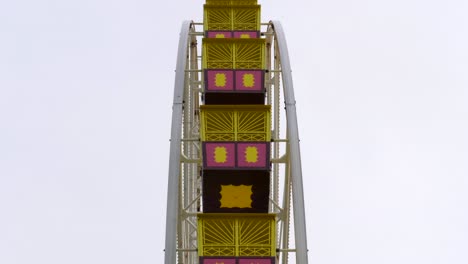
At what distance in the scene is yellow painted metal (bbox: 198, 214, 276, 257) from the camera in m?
20.1

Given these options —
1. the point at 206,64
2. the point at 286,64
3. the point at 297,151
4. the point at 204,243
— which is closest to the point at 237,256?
the point at 204,243

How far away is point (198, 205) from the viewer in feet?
91.4

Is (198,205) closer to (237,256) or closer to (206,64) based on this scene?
(206,64)

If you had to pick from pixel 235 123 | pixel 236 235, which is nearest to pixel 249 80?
pixel 235 123

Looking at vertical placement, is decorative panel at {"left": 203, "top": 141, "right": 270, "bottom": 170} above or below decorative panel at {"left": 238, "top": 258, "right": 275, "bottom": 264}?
above

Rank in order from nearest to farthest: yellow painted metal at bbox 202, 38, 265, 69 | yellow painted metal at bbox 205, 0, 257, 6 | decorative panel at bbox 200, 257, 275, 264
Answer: decorative panel at bbox 200, 257, 275, 264 → yellow painted metal at bbox 202, 38, 265, 69 → yellow painted metal at bbox 205, 0, 257, 6

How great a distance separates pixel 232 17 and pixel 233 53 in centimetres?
323

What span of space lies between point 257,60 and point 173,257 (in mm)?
8797

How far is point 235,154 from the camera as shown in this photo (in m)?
21.7

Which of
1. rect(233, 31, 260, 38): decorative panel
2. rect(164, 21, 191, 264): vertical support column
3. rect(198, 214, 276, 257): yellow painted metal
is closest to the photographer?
rect(164, 21, 191, 264): vertical support column

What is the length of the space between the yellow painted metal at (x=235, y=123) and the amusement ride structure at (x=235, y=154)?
1.0 inches

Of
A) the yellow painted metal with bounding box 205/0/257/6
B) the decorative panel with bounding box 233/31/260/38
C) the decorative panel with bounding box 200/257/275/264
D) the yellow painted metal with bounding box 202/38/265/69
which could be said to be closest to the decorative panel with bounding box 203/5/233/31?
the decorative panel with bounding box 233/31/260/38

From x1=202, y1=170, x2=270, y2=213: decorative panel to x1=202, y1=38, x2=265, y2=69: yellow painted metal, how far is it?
152 inches

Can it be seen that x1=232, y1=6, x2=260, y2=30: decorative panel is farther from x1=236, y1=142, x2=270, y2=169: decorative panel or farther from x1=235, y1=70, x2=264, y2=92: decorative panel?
x1=236, y1=142, x2=270, y2=169: decorative panel
